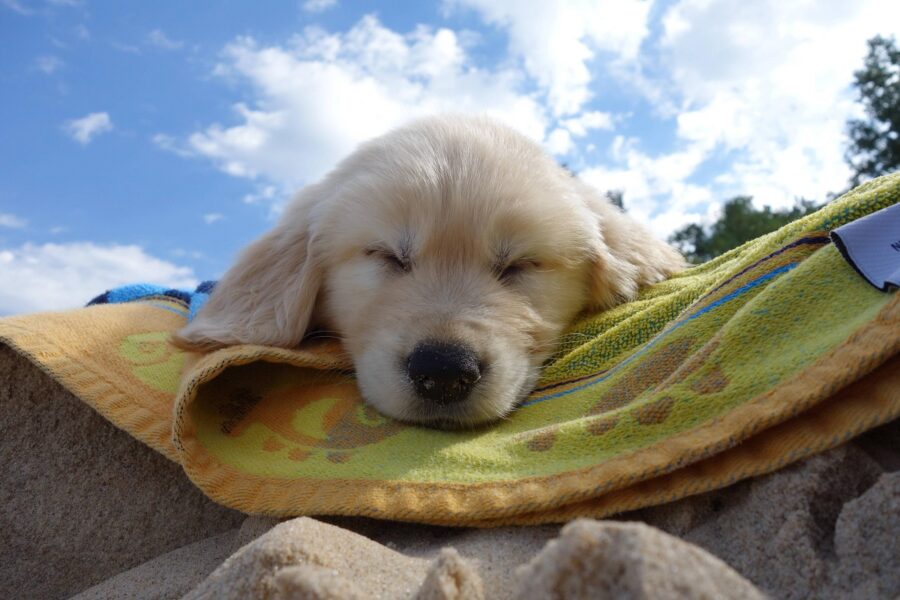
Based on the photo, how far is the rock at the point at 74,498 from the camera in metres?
2.11

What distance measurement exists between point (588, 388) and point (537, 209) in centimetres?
79

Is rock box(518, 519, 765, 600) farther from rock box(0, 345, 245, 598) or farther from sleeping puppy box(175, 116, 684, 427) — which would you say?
rock box(0, 345, 245, 598)

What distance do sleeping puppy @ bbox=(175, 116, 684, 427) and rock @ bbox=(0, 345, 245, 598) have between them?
16.7 inches

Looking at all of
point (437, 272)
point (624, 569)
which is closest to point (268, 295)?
point (437, 272)

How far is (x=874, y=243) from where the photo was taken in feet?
4.99

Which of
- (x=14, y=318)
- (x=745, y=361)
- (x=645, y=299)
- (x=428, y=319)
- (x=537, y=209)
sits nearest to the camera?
(x=745, y=361)

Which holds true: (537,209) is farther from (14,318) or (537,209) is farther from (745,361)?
(14,318)

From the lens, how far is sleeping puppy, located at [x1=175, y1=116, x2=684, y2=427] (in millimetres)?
2104

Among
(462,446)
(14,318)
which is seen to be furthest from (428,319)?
(14,318)

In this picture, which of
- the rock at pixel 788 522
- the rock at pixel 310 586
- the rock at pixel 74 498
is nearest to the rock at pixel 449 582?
the rock at pixel 310 586

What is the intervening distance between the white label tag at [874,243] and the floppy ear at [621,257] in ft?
3.98

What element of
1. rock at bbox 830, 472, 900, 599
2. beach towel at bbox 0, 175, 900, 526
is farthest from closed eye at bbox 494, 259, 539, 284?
rock at bbox 830, 472, 900, 599

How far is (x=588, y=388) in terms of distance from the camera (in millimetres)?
1980

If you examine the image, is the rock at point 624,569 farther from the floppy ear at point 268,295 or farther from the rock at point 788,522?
the floppy ear at point 268,295
